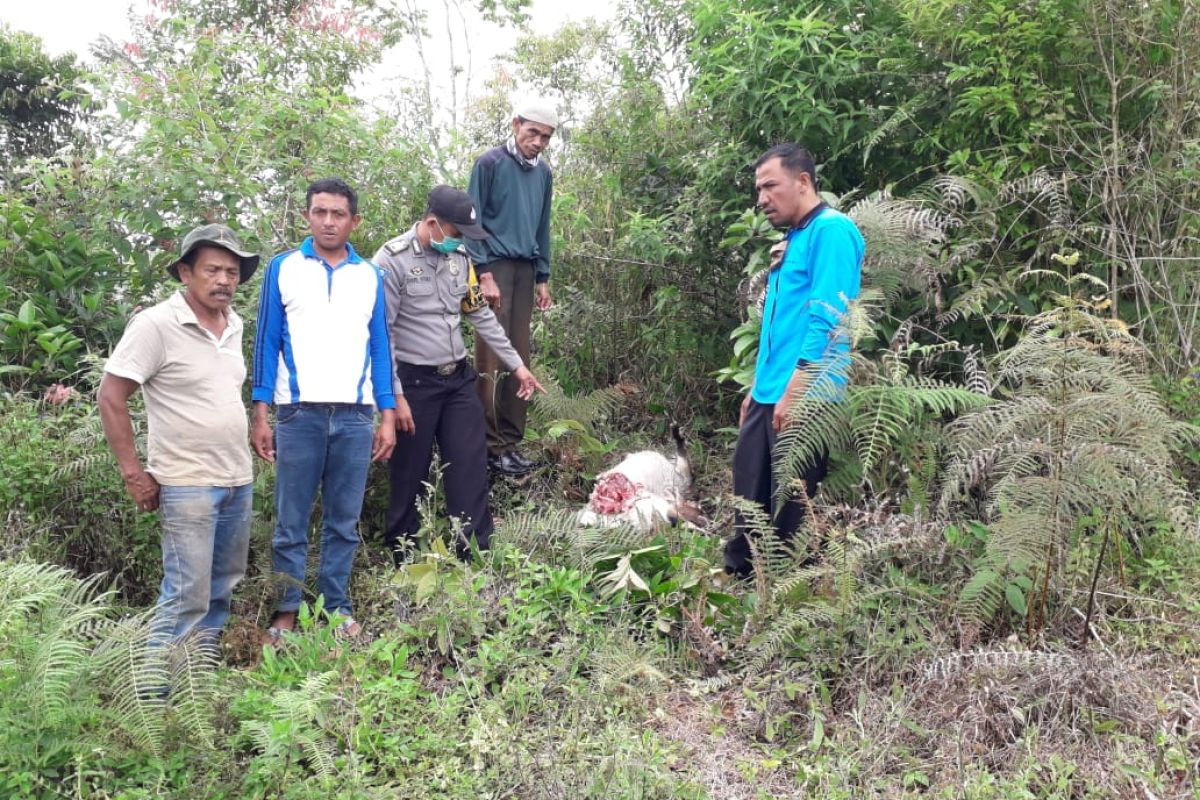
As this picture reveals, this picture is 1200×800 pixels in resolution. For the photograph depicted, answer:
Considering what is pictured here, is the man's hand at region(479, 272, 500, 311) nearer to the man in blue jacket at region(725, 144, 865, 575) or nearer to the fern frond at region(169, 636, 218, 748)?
the man in blue jacket at region(725, 144, 865, 575)

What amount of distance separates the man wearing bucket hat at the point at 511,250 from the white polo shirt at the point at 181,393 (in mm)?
2072

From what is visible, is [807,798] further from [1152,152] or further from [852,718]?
[1152,152]

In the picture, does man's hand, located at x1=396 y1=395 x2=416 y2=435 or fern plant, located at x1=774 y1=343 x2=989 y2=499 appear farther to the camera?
man's hand, located at x1=396 y1=395 x2=416 y2=435

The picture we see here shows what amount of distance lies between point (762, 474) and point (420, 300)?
192cm

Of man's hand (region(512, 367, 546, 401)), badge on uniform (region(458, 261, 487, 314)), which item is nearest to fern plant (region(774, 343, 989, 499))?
man's hand (region(512, 367, 546, 401))

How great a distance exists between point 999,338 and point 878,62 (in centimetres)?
181

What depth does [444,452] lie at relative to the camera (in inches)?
187

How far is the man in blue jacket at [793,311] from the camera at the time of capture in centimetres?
388

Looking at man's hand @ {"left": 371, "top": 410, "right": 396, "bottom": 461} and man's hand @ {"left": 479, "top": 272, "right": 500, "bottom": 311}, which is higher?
man's hand @ {"left": 479, "top": 272, "right": 500, "bottom": 311}

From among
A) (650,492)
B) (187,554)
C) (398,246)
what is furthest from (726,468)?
(187,554)

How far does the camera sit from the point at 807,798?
2932 mm

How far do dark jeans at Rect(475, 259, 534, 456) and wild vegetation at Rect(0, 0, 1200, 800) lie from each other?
1.37 ft

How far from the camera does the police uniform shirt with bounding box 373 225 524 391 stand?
4.50 meters

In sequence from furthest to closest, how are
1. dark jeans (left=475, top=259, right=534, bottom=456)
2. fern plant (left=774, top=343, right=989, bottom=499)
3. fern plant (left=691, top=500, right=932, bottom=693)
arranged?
dark jeans (left=475, top=259, right=534, bottom=456) → fern plant (left=774, top=343, right=989, bottom=499) → fern plant (left=691, top=500, right=932, bottom=693)
